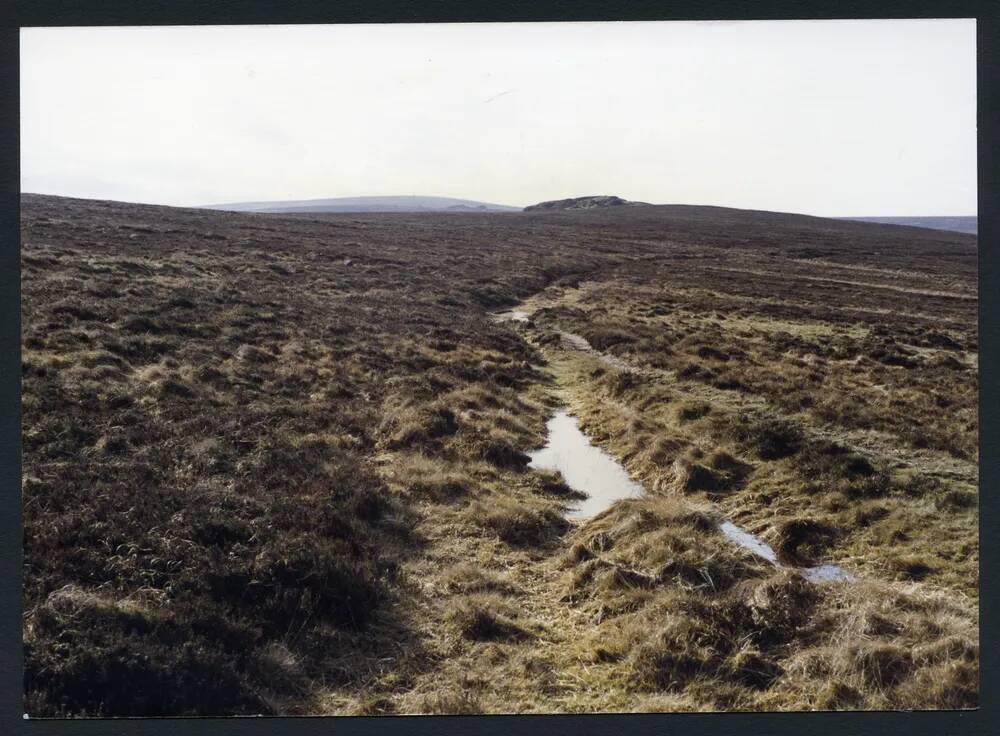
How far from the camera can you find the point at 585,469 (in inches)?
496

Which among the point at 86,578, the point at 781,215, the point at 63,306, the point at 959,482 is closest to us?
the point at 86,578

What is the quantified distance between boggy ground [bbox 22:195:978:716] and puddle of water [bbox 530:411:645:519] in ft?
1.14

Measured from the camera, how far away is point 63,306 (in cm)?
1648

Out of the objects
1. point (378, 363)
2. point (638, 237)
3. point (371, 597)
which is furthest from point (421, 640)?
point (638, 237)

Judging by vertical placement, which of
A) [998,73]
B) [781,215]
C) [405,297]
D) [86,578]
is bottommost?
[86,578]

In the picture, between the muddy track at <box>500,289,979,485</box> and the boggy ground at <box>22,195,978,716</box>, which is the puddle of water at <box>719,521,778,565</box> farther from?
the muddy track at <box>500,289,979,485</box>

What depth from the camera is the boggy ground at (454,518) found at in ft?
21.1

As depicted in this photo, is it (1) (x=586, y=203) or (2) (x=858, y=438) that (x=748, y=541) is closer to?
(2) (x=858, y=438)

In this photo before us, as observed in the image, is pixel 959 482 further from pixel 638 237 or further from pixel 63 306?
pixel 638 237

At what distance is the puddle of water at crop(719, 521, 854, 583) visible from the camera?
848 centimetres

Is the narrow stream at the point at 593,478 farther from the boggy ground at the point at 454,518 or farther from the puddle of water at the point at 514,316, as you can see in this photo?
the puddle of water at the point at 514,316

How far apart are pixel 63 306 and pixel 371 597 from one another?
13216 mm

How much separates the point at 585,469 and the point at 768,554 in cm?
398

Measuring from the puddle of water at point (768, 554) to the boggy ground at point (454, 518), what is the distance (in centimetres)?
19
